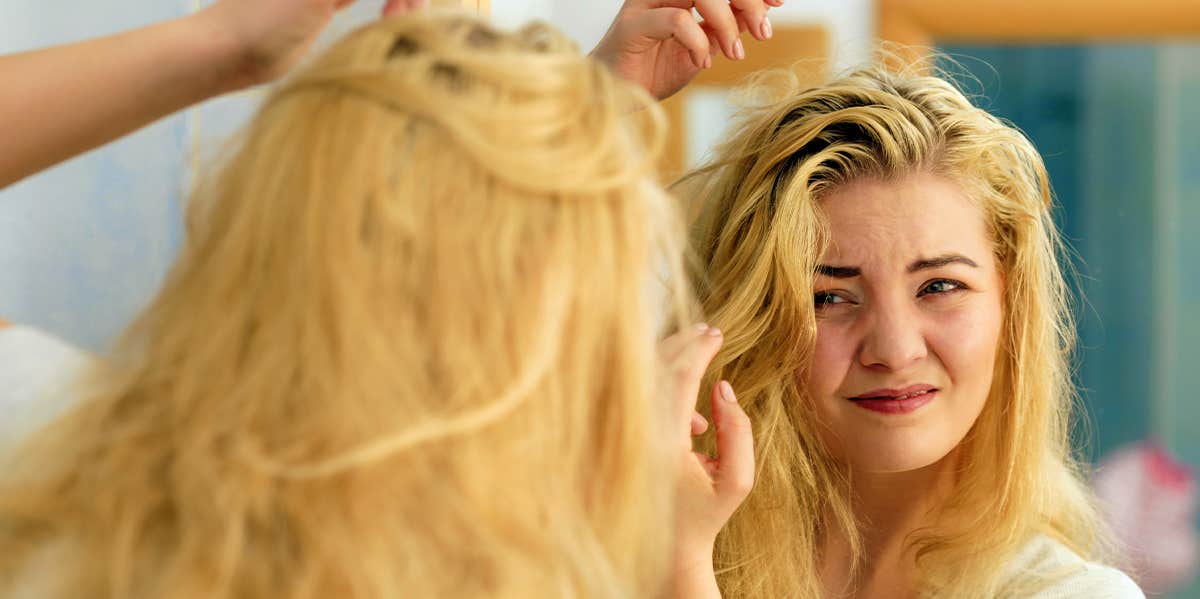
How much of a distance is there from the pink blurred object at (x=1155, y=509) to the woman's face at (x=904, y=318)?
1409 millimetres

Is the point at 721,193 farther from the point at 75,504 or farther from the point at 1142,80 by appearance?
the point at 1142,80

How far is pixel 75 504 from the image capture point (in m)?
0.54

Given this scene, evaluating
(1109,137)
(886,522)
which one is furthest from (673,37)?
(1109,137)

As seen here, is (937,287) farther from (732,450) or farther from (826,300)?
(732,450)

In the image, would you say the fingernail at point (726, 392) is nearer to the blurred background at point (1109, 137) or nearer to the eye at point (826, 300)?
the eye at point (826, 300)

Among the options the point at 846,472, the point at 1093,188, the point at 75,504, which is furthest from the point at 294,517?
the point at 1093,188

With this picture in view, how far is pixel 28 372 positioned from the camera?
0.68m

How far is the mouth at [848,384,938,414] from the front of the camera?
3.44ft

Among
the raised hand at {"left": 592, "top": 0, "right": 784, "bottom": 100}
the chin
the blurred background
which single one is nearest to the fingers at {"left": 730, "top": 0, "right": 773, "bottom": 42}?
the raised hand at {"left": 592, "top": 0, "right": 784, "bottom": 100}

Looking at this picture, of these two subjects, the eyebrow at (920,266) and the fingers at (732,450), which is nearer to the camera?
the fingers at (732,450)

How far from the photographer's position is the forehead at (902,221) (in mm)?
1052

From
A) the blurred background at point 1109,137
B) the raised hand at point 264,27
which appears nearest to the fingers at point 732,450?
the raised hand at point 264,27

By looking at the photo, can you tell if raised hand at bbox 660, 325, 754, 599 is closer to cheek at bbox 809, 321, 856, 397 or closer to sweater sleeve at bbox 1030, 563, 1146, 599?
cheek at bbox 809, 321, 856, 397

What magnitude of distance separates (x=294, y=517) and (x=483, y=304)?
0.40ft
